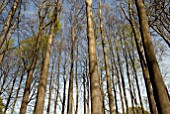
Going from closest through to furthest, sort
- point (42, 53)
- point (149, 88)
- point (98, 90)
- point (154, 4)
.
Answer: point (98, 90), point (149, 88), point (154, 4), point (42, 53)

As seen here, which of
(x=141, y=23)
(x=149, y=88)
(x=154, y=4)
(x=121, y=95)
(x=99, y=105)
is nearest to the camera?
(x=99, y=105)

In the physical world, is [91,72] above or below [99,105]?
above

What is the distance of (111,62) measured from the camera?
16.7 metres

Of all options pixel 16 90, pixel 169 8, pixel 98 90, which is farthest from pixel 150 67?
pixel 16 90

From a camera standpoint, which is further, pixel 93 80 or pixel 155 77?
pixel 93 80

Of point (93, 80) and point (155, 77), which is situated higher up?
point (93, 80)

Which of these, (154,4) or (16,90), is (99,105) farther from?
(16,90)

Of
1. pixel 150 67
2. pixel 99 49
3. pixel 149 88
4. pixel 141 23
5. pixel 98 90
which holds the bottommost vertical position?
pixel 98 90

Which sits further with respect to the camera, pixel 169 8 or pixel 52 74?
pixel 52 74

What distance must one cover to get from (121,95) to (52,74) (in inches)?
304

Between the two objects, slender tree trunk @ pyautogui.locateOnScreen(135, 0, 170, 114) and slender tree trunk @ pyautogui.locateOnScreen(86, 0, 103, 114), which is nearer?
slender tree trunk @ pyautogui.locateOnScreen(135, 0, 170, 114)

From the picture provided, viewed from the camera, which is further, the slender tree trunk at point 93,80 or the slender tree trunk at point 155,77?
the slender tree trunk at point 93,80

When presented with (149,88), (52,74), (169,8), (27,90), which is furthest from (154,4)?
(52,74)

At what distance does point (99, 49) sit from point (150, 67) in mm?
14698
